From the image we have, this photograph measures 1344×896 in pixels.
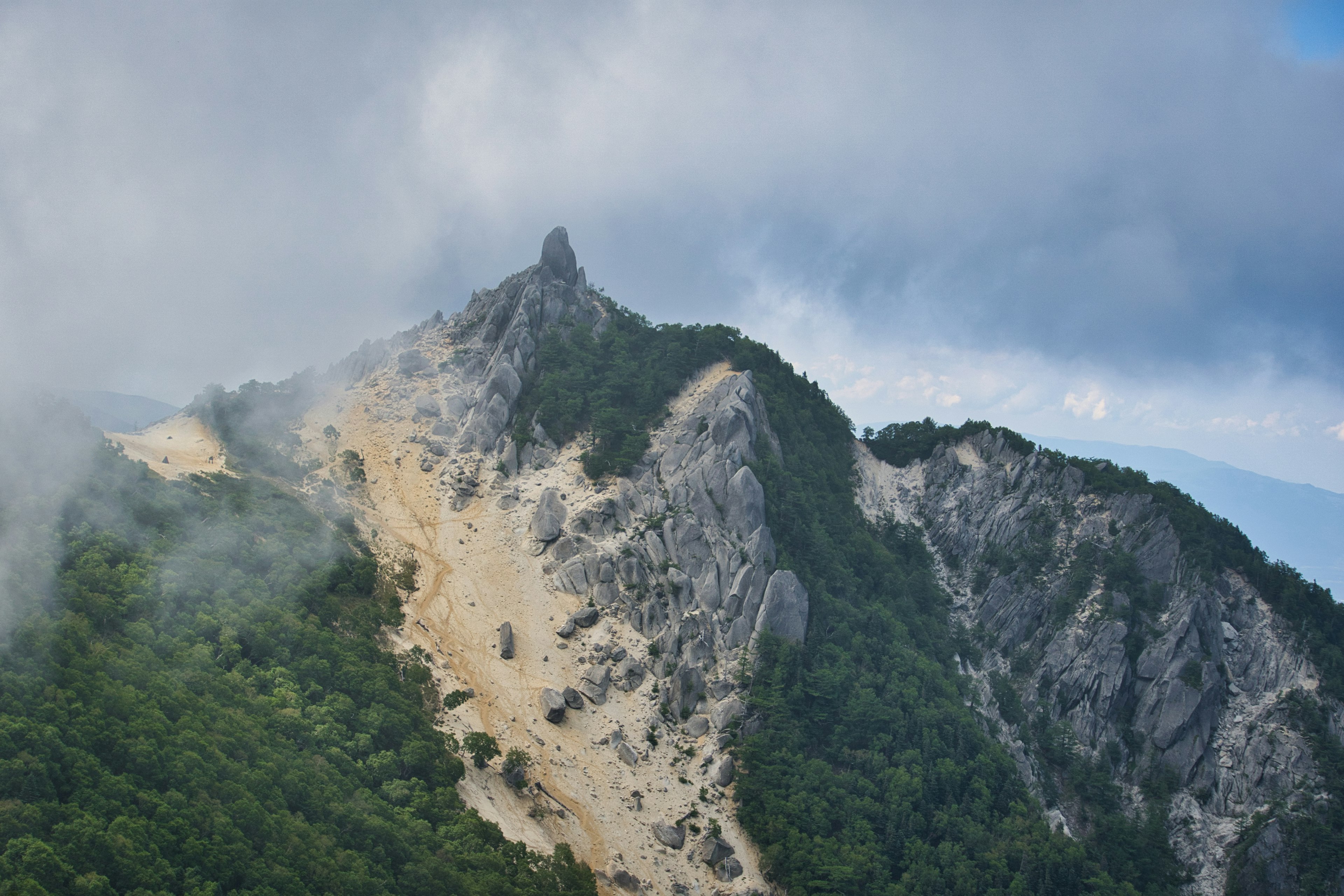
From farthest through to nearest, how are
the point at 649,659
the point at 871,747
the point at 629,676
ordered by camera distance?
the point at 649,659 → the point at 629,676 → the point at 871,747

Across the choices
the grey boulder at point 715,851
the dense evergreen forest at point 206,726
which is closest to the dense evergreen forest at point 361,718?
the dense evergreen forest at point 206,726

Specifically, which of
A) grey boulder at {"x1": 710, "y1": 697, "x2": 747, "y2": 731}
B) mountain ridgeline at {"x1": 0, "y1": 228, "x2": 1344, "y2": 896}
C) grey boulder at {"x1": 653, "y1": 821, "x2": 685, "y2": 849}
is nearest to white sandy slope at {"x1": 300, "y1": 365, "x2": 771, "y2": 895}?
mountain ridgeline at {"x1": 0, "y1": 228, "x2": 1344, "y2": 896}

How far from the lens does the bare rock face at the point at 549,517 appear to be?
81.8 meters

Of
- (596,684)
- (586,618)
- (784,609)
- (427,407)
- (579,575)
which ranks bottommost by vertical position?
(596,684)

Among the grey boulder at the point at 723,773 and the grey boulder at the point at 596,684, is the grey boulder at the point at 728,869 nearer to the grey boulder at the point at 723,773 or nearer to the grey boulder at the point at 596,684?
the grey boulder at the point at 723,773

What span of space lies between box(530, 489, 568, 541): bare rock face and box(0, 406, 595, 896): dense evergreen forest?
20402 mm

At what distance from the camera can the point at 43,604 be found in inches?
1725

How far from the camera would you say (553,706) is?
6406 cm

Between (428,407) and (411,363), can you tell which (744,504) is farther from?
(411,363)

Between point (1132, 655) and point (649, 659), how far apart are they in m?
50.7

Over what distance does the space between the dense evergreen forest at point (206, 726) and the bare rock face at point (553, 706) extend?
1048 centimetres

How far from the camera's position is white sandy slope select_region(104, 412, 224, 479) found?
7322 cm

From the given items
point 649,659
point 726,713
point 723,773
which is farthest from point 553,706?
point 723,773

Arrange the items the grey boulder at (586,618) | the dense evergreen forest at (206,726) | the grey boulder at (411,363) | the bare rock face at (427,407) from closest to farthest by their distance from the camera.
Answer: the dense evergreen forest at (206,726)
the grey boulder at (586,618)
the bare rock face at (427,407)
the grey boulder at (411,363)
